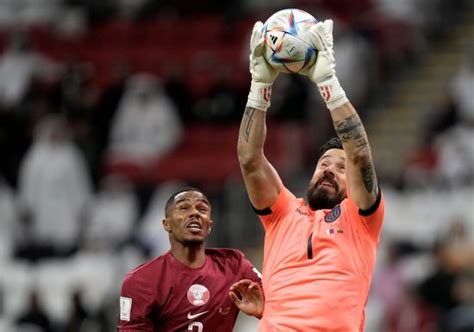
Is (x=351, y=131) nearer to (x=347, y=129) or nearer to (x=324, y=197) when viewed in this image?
(x=347, y=129)

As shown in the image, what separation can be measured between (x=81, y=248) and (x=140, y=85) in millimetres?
2469

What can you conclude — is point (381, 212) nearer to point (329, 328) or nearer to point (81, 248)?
point (329, 328)

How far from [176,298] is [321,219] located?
99 centimetres

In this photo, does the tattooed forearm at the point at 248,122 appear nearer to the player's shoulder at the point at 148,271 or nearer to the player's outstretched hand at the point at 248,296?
the player's outstretched hand at the point at 248,296

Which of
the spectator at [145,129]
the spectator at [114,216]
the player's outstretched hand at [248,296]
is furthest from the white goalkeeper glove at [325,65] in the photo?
the spectator at [145,129]

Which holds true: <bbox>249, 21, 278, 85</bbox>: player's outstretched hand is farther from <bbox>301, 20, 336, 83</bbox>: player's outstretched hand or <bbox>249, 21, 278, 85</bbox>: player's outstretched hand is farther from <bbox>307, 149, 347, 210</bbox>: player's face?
<bbox>307, 149, 347, 210</bbox>: player's face

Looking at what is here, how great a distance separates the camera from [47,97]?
55.1 feet

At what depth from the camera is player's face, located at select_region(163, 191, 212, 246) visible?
707 centimetres

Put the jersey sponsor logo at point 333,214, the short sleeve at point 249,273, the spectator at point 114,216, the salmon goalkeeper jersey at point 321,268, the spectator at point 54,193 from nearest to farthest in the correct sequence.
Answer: the salmon goalkeeper jersey at point 321,268 < the jersey sponsor logo at point 333,214 < the short sleeve at point 249,273 < the spectator at point 114,216 < the spectator at point 54,193

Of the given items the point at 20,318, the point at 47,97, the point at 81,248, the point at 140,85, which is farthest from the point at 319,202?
the point at 47,97

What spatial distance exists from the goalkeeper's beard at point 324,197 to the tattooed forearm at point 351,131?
42cm

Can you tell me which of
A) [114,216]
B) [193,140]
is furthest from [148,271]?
[193,140]

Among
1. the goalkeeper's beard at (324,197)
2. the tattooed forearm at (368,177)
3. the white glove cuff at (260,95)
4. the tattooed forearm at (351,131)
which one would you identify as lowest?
the goalkeeper's beard at (324,197)

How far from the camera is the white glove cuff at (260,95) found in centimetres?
647
